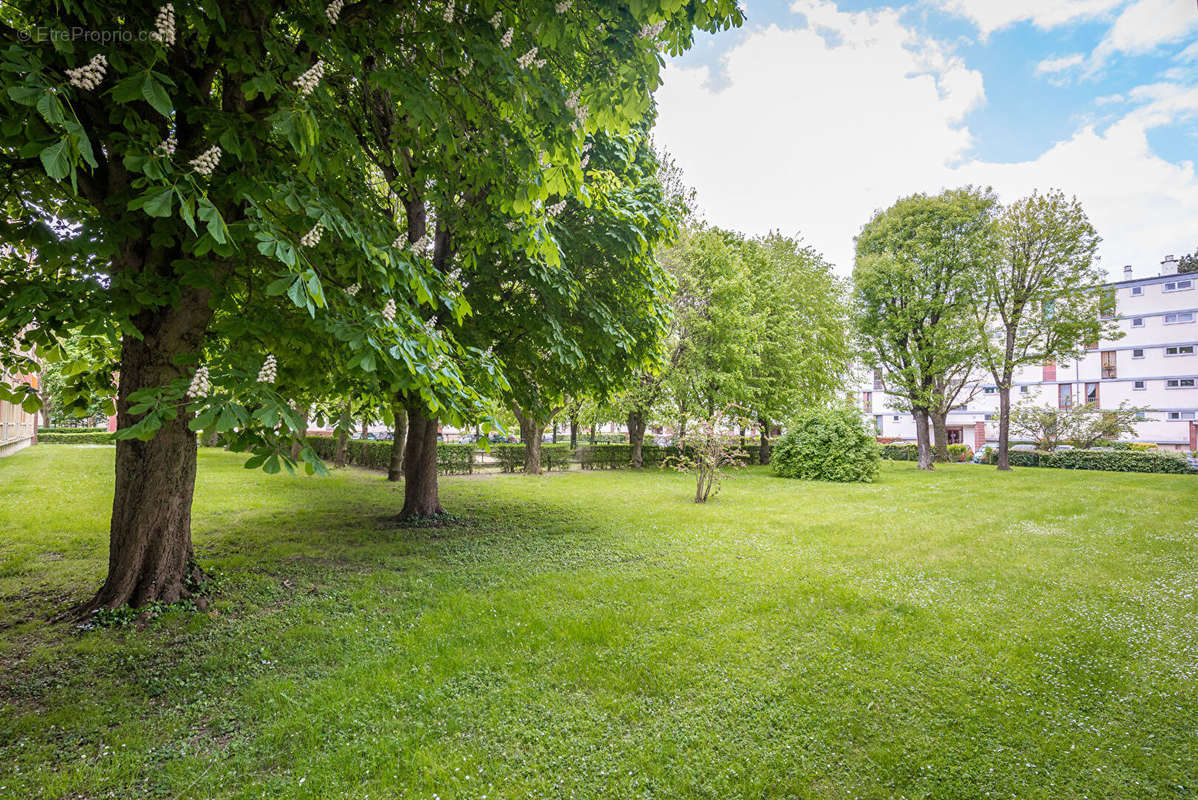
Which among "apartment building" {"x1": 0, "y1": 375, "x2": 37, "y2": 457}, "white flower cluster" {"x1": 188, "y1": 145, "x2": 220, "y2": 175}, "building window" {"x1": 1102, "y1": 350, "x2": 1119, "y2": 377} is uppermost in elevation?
"building window" {"x1": 1102, "y1": 350, "x2": 1119, "y2": 377}

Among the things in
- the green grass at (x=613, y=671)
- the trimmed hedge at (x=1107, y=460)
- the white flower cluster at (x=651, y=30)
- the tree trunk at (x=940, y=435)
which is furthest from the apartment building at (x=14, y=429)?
the trimmed hedge at (x=1107, y=460)

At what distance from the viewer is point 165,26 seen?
322 cm

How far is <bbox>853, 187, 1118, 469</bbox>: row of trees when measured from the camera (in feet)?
74.5

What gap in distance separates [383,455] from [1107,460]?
3451 cm

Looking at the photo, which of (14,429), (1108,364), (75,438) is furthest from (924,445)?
(75,438)

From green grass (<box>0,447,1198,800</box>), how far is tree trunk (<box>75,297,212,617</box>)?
1.64ft

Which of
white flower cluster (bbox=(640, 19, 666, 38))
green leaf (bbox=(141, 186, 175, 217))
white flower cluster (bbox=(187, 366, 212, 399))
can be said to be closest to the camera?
green leaf (bbox=(141, 186, 175, 217))

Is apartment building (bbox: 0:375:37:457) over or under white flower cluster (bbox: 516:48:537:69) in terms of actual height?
under

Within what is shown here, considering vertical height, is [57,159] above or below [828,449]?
above

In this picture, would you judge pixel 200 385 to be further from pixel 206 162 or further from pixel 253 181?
pixel 253 181

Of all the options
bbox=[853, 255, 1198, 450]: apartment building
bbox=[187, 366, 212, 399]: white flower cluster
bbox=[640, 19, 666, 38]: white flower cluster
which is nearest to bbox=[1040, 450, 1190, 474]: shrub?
bbox=[853, 255, 1198, 450]: apartment building

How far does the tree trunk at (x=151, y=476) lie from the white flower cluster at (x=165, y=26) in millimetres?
2616

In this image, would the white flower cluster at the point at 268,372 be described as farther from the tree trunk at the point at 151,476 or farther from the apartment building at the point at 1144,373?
the apartment building at the point at 1144,373

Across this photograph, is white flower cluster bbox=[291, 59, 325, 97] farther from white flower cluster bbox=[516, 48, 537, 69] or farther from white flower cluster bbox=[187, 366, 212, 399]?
white flower cluster bbox=[187, 366, 212, 399]
